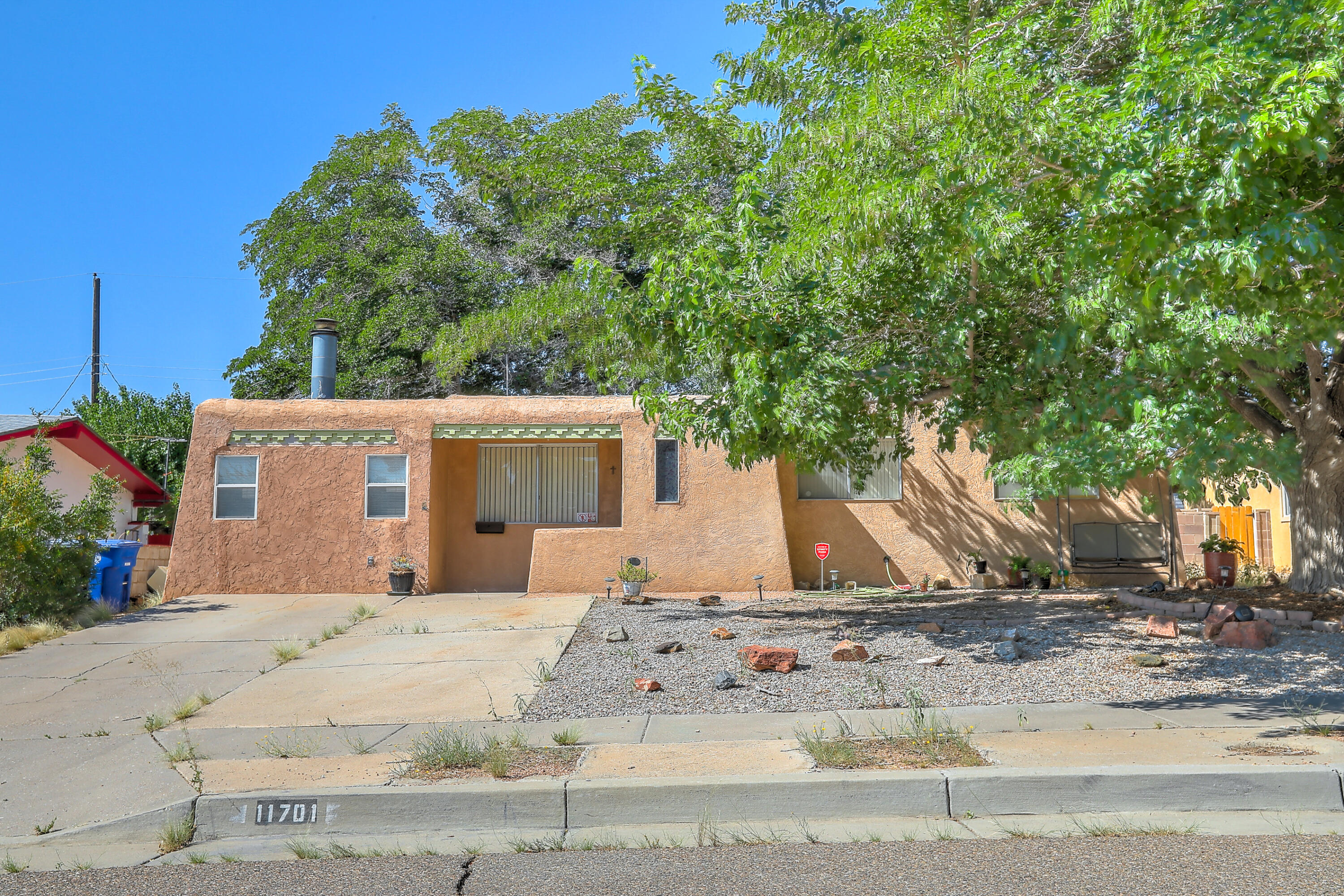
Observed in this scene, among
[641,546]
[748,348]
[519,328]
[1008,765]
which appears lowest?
[1008,765]

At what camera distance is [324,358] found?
1752 centimetres

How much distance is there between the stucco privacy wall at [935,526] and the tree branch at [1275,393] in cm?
430

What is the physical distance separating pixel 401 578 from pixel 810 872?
11611mm

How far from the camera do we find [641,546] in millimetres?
15180

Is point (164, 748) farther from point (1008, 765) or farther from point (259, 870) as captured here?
point (1008, 765)

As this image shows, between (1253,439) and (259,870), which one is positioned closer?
(259,870)

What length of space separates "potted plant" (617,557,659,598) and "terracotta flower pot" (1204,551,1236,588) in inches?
321

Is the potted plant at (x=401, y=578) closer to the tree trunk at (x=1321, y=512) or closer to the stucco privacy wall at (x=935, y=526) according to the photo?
the stucco privacy wall at (x=935, y=526)

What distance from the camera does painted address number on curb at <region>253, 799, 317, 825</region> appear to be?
5465 mm

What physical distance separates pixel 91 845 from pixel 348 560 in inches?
403

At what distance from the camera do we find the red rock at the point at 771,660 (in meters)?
8.75

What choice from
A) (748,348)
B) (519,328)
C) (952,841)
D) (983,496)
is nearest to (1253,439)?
(748,348)

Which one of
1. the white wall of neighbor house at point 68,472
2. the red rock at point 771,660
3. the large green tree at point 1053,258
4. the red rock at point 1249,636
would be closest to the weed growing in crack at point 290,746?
the red rock at point 771,660

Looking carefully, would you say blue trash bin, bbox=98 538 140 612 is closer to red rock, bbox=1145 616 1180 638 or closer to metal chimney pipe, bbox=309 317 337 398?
metal chimney pipe, bbox=309 317 337 398
